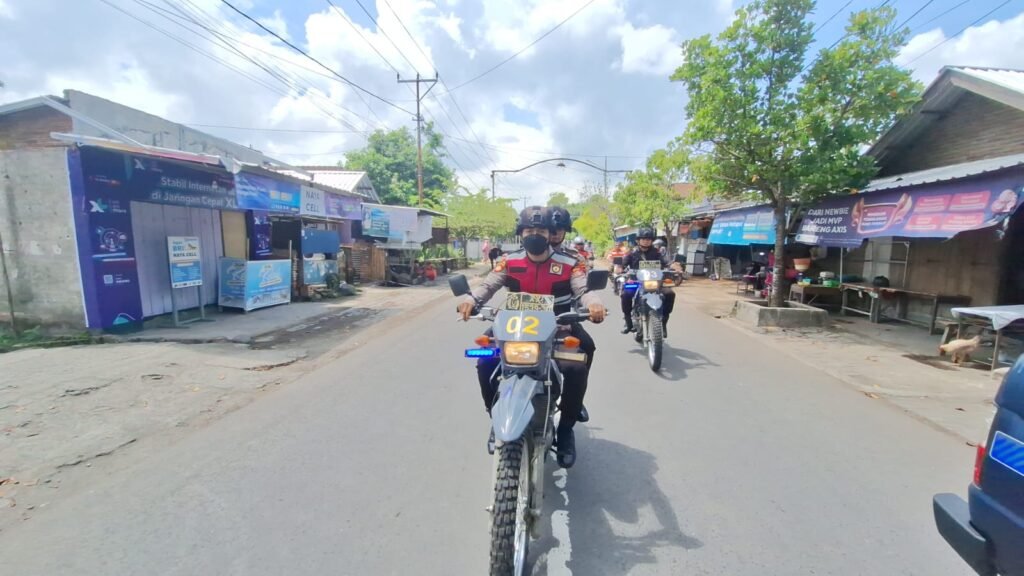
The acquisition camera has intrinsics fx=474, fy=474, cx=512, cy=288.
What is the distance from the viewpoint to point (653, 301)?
6160 mm

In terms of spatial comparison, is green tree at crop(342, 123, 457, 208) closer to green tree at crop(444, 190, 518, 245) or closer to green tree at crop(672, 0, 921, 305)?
green tree at crop(444, 190, 518, 245)

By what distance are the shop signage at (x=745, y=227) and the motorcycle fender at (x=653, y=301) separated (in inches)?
297

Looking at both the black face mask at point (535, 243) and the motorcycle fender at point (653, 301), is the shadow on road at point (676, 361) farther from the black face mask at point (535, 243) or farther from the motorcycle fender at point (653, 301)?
the black face mask at point (535, 243)

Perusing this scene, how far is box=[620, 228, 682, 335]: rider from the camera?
6.86 meters

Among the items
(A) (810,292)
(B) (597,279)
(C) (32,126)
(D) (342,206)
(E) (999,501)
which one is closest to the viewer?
(E) (999,501)

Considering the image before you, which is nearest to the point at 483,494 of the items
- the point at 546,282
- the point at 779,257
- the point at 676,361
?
the point at 546,282

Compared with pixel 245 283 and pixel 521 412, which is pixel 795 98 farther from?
pixel 245 283

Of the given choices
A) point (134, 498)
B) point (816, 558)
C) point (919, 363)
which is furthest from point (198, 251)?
point (919, 363)

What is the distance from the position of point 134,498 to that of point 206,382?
266 cm

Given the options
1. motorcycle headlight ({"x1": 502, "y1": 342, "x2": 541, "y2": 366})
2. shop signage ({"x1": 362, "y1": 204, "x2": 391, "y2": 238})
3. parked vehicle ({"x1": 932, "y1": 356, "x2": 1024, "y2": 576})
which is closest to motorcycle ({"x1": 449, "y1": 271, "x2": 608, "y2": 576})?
motorcycle headlight ({"x1": 502, "y1": 342, "x2": 541, "y2": 366})

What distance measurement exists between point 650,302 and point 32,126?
434 inches

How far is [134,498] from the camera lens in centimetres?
304

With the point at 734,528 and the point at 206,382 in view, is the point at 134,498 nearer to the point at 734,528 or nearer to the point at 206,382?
the point at 206,382

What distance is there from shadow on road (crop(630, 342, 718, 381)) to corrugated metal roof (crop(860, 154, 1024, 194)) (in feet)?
14.9
